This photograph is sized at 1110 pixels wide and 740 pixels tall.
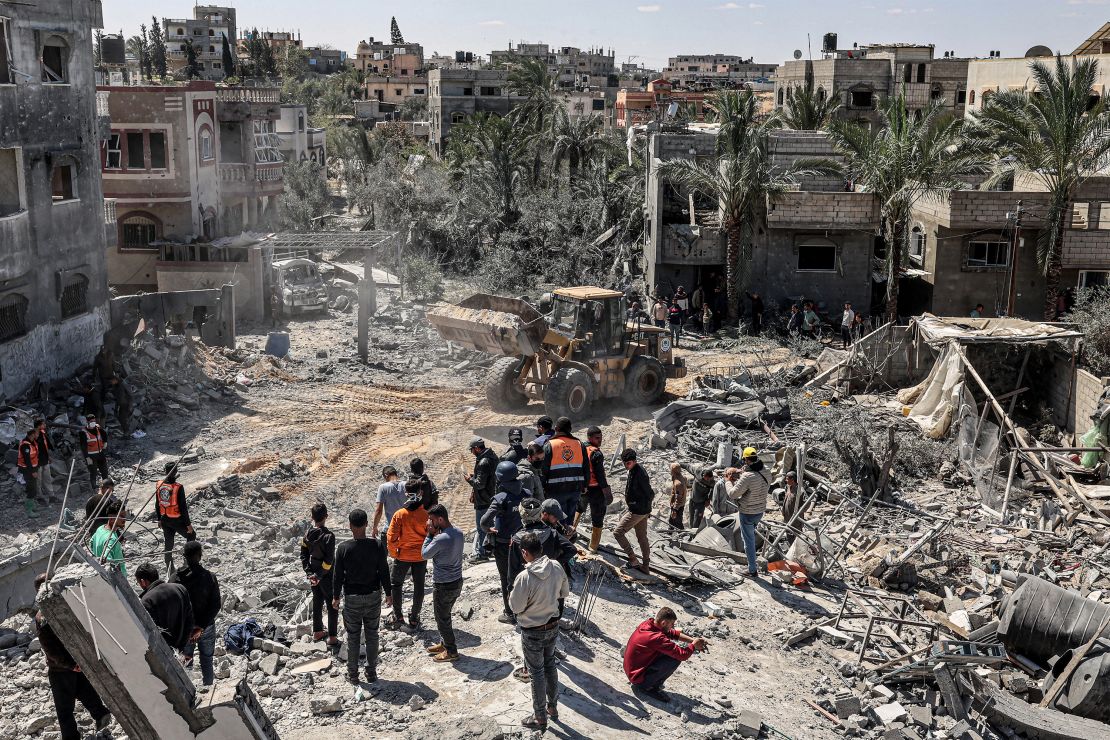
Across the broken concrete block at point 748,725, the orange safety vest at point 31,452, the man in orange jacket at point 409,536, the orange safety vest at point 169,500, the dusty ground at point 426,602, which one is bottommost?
the broken concrete block at point 748,725

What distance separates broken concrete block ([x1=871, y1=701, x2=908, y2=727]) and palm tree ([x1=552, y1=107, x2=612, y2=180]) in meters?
33.7

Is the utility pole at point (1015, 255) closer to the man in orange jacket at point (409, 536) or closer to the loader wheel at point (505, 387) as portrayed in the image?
the loader wheel at point (505, 387)

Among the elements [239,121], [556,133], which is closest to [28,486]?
[239,121]

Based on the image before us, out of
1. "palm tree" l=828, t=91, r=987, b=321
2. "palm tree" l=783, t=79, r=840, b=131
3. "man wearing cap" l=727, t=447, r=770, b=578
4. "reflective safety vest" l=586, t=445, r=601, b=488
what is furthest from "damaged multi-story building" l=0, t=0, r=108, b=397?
"palm tree" l=783, t=79, r=840, b=131

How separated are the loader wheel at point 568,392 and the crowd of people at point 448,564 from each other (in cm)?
710

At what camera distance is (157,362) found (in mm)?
22016

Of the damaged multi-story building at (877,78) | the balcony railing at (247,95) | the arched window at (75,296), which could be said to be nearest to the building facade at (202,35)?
A: the damaged multi-story building at (877,78)

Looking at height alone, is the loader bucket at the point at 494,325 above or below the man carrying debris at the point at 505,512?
above

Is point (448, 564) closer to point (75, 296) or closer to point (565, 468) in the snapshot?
point (565, 468)

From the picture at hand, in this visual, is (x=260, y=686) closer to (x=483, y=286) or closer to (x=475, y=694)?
(x=475, y=694)

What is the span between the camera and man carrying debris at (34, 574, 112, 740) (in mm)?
7984

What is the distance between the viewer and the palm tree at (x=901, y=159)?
2698cm

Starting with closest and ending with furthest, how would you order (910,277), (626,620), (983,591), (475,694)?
(475,694), (626,620), (983,591), (910,277)

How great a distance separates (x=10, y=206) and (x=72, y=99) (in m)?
2.81
